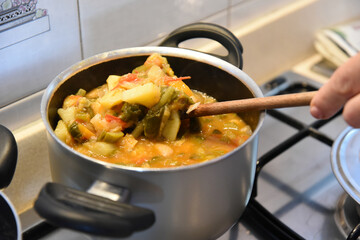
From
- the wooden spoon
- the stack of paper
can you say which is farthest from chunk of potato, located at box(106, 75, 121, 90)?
the stack of paper

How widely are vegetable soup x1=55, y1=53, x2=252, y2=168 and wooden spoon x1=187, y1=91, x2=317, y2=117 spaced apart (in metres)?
0.02

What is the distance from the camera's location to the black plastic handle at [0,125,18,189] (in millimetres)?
631

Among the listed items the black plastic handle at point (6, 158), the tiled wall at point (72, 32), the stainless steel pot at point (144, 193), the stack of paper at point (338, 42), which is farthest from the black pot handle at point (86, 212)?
the stack of paper at point (338, 42)

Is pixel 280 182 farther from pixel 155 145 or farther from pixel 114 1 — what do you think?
pixel 114 1

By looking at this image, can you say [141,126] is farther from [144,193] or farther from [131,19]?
[131,19]

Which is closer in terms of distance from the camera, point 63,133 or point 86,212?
point 86,212

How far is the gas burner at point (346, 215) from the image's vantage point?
0.85 metres

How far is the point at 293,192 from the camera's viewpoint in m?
0.93

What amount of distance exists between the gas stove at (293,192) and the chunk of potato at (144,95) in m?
0.26

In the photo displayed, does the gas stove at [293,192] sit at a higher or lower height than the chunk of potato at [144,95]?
lower

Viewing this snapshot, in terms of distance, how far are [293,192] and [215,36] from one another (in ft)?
1.06

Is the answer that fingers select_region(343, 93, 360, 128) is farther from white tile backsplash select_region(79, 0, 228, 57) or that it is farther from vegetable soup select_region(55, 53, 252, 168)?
white tile backsplash select_region(79, 0, 228, 57)

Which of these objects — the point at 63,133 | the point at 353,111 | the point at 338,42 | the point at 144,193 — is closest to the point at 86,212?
the point at 144,193

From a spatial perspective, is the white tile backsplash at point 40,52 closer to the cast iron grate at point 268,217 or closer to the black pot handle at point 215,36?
the black pot handle at point 215,36
